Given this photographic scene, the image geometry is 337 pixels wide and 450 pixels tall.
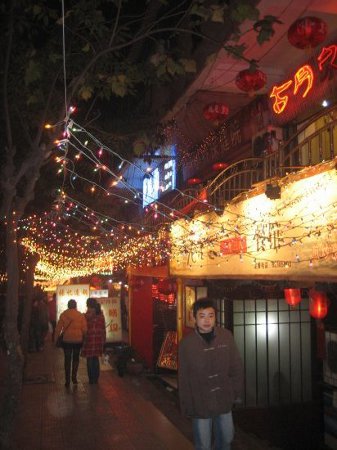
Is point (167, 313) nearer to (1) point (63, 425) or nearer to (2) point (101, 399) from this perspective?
(2) point (101, 399)

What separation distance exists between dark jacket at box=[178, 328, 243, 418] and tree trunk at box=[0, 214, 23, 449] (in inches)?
92.4

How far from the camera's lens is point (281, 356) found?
10672 millimetres

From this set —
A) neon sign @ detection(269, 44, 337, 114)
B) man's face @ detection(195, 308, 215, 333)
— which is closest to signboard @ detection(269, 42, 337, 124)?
neon sign @ detection(269, 44, 337, 114)

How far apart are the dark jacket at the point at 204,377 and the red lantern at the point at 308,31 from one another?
4.41m

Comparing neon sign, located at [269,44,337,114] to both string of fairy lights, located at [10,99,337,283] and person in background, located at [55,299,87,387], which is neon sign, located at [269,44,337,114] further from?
person in background, located at [55,299,87,387]

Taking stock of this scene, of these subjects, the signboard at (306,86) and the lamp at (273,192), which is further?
the signboard at (306,86)

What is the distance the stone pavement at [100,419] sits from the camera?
7348 mm

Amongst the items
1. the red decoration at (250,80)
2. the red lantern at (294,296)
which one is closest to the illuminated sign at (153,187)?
the red decoration at (250,80)

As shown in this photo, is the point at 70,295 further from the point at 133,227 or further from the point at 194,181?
the point at 194,181

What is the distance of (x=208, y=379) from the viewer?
507cm

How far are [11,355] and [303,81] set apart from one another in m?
6.03

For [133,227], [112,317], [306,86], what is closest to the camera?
[306,86]

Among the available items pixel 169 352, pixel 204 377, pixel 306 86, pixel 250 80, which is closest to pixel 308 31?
pixel 306 86

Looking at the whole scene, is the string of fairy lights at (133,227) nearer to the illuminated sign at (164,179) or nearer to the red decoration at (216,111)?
the red decoration at (216,111)
